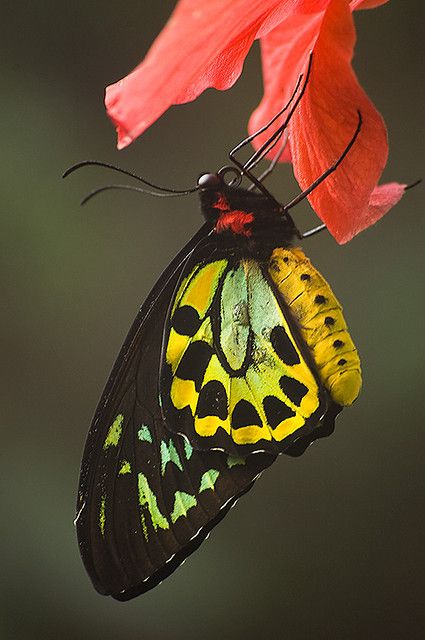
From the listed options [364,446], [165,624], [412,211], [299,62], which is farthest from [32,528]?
[299,62]

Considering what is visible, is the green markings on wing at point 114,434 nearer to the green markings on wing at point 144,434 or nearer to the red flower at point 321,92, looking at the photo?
the green markings on wing at point 144,434

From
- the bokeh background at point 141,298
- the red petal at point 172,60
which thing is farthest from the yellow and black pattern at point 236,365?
the bokeh background at point 141,298

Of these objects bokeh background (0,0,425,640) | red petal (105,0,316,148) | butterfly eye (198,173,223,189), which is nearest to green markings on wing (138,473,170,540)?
butterfly eye (198,173,223,189)

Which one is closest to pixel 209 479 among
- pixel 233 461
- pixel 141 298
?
pixel 233 461

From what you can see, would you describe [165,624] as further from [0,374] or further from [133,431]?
[133,431]

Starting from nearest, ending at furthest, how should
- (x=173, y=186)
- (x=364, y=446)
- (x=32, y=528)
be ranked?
(x=32, y=528), (x=364, y=446), (x=173, y=186)

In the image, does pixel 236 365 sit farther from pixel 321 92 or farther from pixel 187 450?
pixel 321 92
